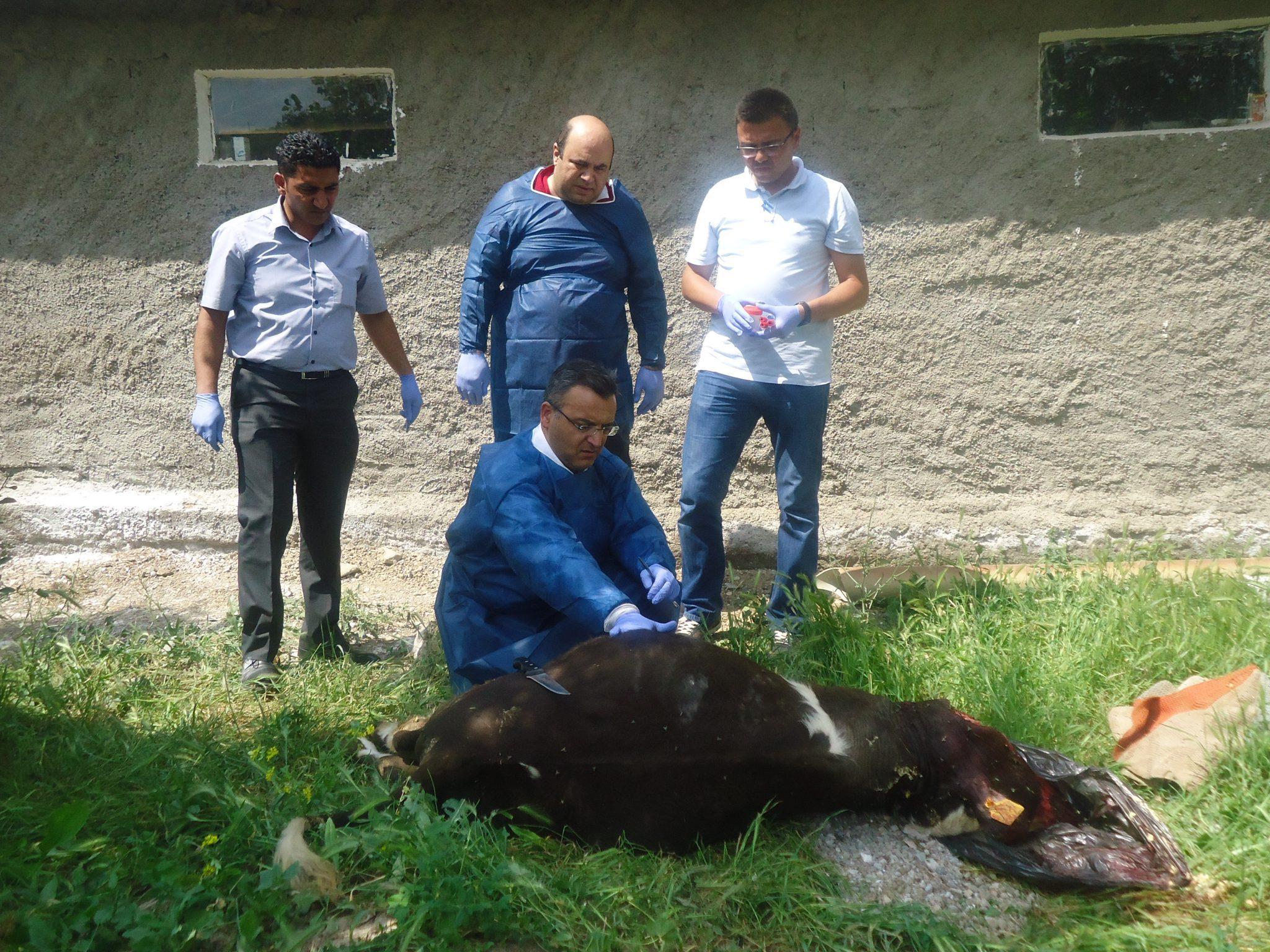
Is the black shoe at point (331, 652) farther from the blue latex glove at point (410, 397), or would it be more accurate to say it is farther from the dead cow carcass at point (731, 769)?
the dead cow carcass at point (731, 769)

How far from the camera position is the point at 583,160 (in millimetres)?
3621

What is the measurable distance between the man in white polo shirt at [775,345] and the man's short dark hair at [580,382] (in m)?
0.87

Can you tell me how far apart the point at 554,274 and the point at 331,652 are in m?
1.61

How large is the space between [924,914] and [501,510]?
1.46m

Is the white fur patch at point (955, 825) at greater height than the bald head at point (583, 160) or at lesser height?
lesser

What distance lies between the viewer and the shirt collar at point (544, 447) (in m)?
3.01

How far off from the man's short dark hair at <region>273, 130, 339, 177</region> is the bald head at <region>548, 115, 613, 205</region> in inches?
31.3

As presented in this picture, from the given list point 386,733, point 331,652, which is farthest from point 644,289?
point 386,733

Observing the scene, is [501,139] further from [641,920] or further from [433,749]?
[641,920]

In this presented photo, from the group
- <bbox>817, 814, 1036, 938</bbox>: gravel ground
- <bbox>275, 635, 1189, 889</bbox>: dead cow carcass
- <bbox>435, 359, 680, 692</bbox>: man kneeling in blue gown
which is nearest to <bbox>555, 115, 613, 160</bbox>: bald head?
<bbox>435, 359, 680, 692</bbox>: man kneeling in blue gown

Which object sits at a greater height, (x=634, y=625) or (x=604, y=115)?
(x=604, y=115)

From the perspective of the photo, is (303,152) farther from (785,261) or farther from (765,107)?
(785,261)

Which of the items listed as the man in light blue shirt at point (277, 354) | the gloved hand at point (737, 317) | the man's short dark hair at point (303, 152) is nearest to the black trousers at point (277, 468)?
the man in light blue shirt at point (277, 354)

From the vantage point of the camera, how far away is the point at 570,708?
2350 millimetres
